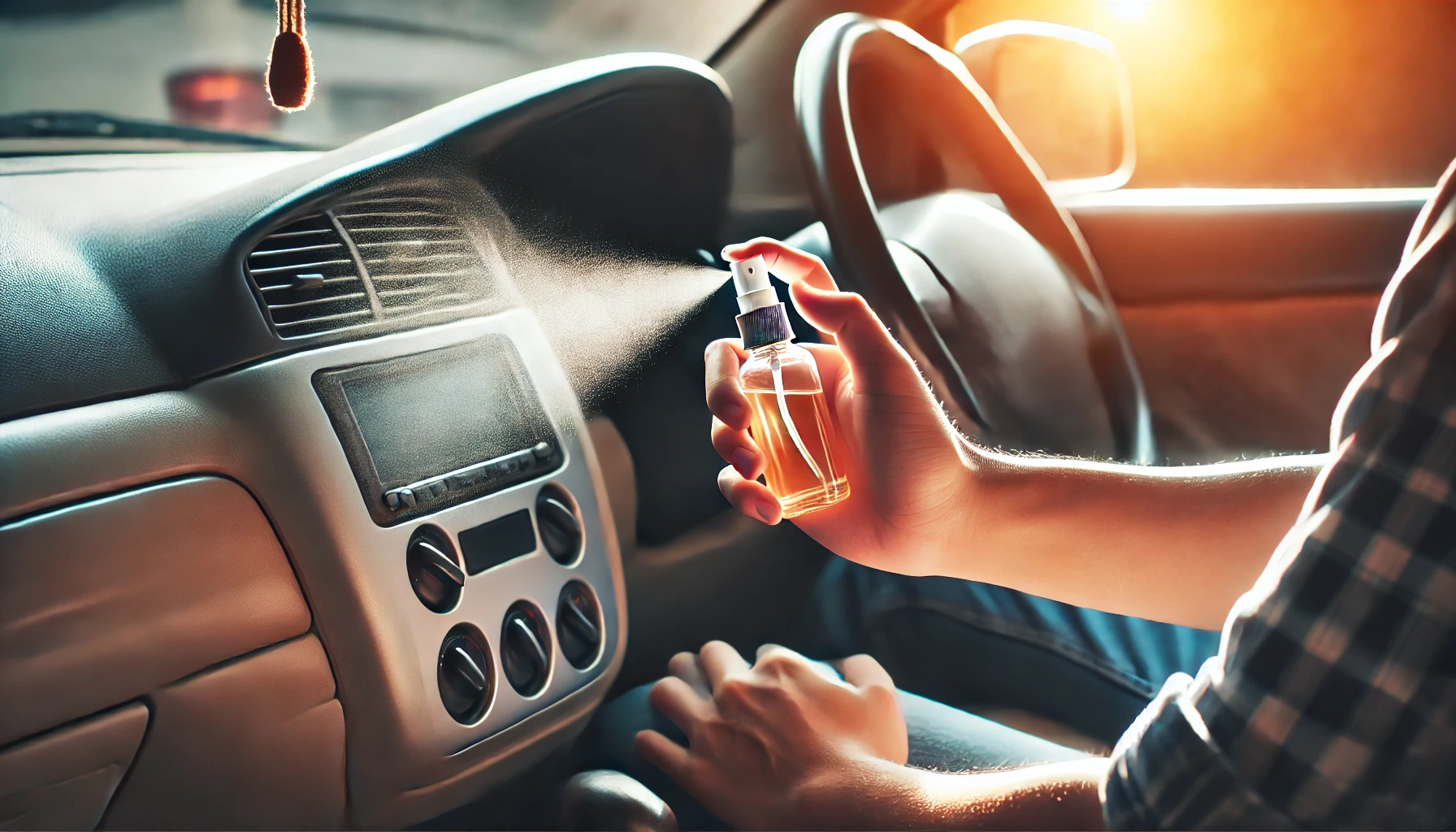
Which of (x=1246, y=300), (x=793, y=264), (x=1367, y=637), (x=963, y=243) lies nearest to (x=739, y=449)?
(x=793, y=264)

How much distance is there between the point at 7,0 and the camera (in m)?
0.74

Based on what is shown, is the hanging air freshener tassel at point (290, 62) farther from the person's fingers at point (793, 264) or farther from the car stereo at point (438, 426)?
the person's fingers at point (793, 264)

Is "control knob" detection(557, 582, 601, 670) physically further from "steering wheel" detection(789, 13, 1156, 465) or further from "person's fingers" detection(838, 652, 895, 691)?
"steering wheel" detection(789, 13, 1156, 465)

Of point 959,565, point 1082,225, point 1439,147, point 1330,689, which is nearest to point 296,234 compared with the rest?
point 959,565

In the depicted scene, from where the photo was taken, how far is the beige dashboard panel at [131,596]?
57cm

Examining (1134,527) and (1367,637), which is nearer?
(1367,637)

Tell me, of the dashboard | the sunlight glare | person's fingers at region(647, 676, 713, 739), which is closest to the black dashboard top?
the dashboard

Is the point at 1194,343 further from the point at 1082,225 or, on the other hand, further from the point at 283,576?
the point at 283,576

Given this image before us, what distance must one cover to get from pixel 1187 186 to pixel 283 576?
4.60 ft

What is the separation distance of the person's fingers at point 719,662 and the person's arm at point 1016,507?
0.16m

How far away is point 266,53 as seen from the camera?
0.73 meters

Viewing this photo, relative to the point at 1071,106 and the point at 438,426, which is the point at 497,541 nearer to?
the point at 438,426

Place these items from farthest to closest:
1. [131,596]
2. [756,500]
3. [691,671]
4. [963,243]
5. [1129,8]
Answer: [1129,8]
[963,243]
[691,671]
[756,500]
[131,596]

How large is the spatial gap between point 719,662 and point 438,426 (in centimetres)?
34
